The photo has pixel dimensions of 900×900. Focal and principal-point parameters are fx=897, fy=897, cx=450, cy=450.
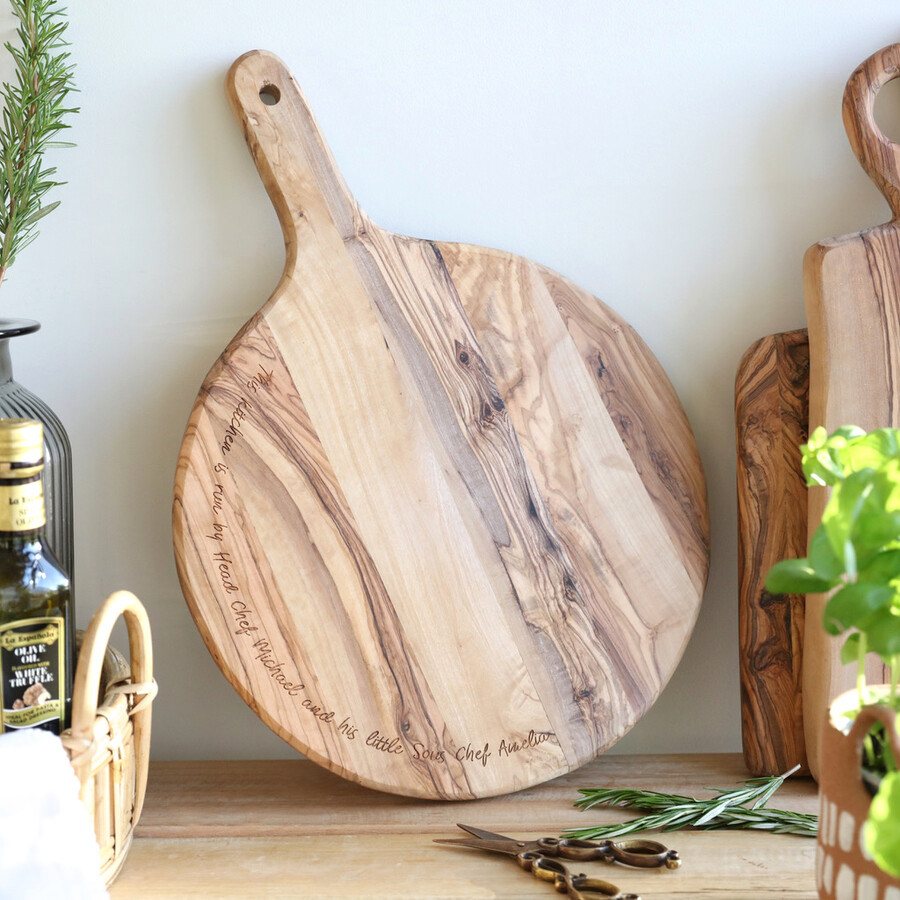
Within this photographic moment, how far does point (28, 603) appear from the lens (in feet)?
2.01

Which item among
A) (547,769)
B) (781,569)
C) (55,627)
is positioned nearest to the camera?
(781,569)

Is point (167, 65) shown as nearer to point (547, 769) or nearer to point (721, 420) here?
point (721, 420)

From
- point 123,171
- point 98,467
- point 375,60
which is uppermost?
point 375,60

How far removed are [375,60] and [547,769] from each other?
671mm

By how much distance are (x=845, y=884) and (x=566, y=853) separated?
240mm

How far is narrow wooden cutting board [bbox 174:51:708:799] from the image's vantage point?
2.56 feet

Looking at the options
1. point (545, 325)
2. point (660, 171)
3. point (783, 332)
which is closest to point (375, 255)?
point (545, 325)

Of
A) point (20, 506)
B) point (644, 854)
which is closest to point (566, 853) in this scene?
point (644, 854)

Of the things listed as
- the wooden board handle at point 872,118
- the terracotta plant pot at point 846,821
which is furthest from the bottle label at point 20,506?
the wooden board handle at point 872,118

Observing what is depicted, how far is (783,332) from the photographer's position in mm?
868

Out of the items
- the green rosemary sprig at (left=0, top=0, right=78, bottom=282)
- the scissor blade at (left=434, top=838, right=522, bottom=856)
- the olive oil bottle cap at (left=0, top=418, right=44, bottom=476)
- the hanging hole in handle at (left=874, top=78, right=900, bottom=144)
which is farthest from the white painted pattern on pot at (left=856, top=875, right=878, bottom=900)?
the green rosemary sprig at (left=0, top=0, right=78, bottom=282)

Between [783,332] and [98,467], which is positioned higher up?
[783,332]

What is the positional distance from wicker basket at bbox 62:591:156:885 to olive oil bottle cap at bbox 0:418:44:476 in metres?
0.12

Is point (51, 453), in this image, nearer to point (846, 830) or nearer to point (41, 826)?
point (41, 826)
